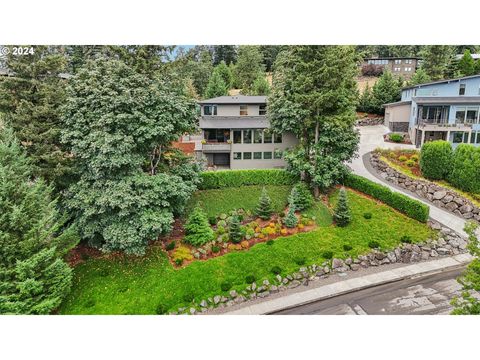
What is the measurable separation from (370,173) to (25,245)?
16520 millimetres

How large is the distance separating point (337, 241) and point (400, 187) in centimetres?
473

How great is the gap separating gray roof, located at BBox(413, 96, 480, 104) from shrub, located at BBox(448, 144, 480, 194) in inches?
75.7

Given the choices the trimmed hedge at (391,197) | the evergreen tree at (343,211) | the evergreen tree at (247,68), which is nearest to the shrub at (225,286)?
the evergreen tree at (343,211)

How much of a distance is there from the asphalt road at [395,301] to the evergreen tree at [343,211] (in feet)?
11.4

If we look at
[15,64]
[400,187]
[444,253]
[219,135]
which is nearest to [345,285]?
[444,253]

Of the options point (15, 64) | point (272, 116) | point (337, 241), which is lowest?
point (337, 241)

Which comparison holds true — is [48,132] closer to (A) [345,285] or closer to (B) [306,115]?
(B) [306,115]

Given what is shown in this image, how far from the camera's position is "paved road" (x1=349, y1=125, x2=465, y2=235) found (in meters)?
14.4

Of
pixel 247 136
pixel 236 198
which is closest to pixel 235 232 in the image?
pixel 236 198

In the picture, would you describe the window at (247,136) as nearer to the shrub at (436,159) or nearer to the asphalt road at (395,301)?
the shrub at (436,159)

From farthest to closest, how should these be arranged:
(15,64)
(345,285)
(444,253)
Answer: (444,253) < (345,285) < (15,64)

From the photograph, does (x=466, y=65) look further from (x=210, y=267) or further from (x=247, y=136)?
(x=210, y=267)

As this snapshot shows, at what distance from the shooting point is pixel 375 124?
18625mm

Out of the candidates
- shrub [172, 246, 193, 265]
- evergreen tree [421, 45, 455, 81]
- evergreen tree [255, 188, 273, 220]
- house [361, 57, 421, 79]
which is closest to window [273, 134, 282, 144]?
evergreen tree [255, 188, 273, 220]
